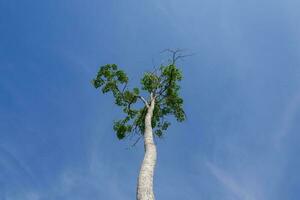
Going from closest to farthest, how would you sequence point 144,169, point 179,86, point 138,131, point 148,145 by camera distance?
point 144,169 < point 148,145 < point 138,131 < point 179,86

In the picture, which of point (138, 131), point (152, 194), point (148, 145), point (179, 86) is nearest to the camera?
point (152, 194)

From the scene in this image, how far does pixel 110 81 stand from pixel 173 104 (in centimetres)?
→ 427

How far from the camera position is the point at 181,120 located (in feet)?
76.4

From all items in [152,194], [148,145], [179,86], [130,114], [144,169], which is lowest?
[152,194]

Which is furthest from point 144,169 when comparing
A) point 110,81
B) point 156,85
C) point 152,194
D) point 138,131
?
point 110,81

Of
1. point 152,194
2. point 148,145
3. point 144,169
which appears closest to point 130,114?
point 148,145

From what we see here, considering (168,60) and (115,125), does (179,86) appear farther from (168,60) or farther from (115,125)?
(115,125)

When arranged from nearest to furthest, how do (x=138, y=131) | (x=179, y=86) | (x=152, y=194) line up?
(x=152, y=194)
(x=138, y=131)
(x=179, y=86)

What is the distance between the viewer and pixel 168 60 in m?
22.5

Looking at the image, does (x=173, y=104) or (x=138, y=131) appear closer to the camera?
(x=138, y=131)

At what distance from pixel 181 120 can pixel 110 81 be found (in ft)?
16.8

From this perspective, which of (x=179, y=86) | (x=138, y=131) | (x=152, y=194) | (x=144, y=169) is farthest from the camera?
(x=179, y=86)

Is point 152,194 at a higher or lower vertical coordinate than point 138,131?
lower
